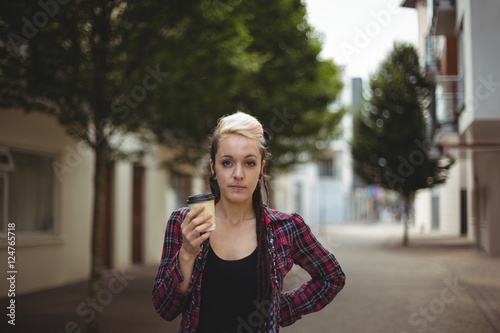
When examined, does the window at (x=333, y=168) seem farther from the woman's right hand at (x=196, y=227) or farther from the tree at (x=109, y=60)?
the woman's right hand at (x=196, y=227)

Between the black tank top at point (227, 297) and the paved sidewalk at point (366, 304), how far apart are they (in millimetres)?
6257

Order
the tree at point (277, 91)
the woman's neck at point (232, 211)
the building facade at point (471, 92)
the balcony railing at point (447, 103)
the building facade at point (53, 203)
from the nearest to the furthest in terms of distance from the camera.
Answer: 1. the woman's neck at point (232, 211)
2. the building facade at point (53, 203)
3. the building facade at point (471, 92)
4. the tree at point (277, 91)
5. the balcony railing at point (447, 103)

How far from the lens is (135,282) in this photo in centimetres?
1527

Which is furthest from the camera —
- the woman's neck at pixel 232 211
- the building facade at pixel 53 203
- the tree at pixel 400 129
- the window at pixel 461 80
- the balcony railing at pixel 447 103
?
the tree at pixel 400 129

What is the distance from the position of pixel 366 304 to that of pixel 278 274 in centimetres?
952

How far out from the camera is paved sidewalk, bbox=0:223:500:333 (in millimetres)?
9320

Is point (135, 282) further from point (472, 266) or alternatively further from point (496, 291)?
point (472, 266)

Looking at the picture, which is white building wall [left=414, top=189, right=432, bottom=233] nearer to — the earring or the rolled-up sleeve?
the earring

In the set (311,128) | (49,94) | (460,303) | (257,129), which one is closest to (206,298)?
(257,129)

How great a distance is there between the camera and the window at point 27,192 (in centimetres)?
1284

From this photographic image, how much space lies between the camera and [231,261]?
257 centimetres

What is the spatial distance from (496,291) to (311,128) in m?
13.8

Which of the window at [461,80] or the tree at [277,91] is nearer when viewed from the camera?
the tree at [277,91]

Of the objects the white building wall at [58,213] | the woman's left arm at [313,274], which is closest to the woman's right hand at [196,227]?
the woman's left arm at [313,274]
